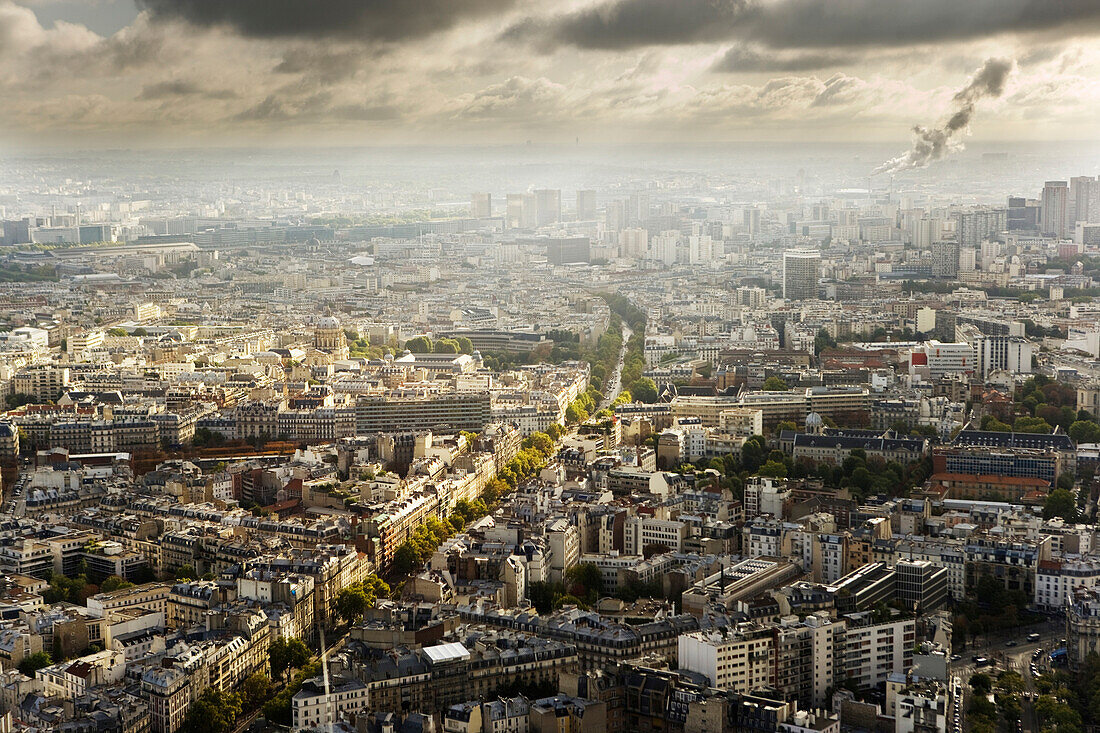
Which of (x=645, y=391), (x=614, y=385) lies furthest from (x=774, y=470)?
(x=614, y=385)

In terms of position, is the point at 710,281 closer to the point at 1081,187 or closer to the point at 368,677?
the point at 1081,187

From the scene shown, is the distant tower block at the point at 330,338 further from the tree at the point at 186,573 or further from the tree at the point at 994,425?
the tree at the point at 186,573

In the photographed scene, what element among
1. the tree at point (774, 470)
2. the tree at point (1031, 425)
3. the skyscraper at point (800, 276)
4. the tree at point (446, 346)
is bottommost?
the tree at point (774, 470)

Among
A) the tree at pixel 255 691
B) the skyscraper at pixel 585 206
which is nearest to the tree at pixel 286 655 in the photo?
the tree at pixel 255 691

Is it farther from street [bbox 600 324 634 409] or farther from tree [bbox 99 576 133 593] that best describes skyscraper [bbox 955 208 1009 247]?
tree [bbox 99 576 133 593]

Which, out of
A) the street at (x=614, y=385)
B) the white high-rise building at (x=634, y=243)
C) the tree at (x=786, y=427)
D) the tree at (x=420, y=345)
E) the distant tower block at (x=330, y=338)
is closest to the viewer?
the tree at (x=786, y=427)

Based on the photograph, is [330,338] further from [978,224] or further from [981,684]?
[978,224]

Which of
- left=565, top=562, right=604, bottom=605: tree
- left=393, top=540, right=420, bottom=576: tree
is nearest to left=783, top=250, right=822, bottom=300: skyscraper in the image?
left=393, top=540, right=420, bottom=576: tree

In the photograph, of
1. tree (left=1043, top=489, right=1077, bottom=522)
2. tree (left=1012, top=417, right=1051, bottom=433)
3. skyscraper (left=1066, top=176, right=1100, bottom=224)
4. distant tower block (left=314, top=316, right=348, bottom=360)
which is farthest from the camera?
skyscraper (left=1066, top=176, right=1100, bottom=224)
